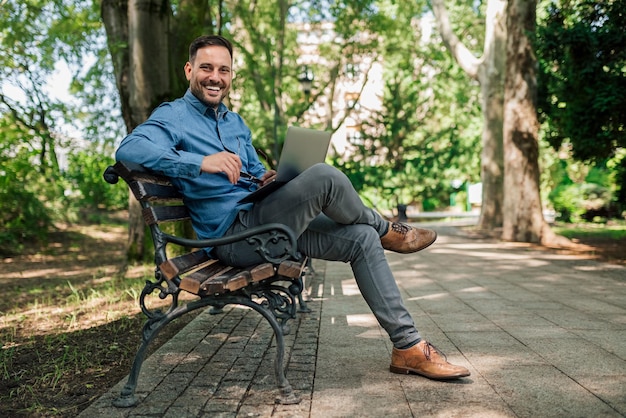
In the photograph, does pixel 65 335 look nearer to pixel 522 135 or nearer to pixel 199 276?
pixel 199 276

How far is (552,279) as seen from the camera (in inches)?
280

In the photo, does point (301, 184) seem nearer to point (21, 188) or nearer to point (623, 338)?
point (623, 338)

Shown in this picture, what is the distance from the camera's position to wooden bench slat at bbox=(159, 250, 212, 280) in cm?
296

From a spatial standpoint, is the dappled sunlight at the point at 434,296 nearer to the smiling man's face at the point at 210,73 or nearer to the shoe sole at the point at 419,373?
the shoe sole at the point at 419,373

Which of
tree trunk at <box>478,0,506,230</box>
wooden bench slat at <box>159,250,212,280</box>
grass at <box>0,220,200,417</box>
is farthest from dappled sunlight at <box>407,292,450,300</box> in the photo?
tree trunk at <box>478,0,506,230</box>

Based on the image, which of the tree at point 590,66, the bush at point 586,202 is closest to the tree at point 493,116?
the tree at point 590,66

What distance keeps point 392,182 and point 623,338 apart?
13.8 metres

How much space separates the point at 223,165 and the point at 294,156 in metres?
0.40

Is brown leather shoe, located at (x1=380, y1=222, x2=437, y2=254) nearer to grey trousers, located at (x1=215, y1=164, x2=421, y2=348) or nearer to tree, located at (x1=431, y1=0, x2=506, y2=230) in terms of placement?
grey trousers, located at (x1=215, y1=164, x2=421, y2=348)

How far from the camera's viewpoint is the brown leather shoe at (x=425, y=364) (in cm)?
315

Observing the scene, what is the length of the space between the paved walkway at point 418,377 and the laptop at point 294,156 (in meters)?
0.98

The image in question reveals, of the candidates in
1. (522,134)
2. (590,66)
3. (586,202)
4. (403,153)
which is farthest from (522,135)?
(586,202)

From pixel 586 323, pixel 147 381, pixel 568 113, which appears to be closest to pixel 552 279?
pixel 586 323

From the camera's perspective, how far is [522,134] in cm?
1209
